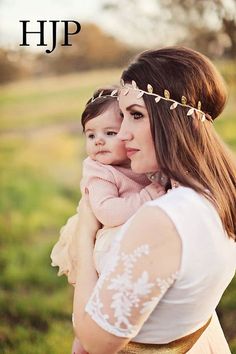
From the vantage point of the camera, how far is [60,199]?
16.3 ft

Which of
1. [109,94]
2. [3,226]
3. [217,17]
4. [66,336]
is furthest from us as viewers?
[3,226]

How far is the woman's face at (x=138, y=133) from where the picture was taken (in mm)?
1621

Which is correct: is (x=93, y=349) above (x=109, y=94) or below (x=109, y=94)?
below

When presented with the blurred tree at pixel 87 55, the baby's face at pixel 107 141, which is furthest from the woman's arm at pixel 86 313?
the blurred tree at pixel 87 55

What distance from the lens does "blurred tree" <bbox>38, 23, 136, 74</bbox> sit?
4.95 m

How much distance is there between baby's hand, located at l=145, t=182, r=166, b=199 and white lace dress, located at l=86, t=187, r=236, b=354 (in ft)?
0.84

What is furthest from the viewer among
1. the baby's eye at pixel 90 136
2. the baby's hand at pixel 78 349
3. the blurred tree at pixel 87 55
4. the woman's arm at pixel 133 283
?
the blurred tree at pixel 87 55

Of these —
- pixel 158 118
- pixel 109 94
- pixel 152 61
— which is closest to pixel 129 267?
pixel 158 118

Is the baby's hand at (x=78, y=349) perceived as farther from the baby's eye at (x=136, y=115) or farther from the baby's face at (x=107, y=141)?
the baby's eye at (x=136, y=115)

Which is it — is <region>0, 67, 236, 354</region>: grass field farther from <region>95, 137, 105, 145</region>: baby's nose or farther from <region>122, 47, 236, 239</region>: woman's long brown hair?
<region>122, 47, 236, 239</region>: woman's long brown hair

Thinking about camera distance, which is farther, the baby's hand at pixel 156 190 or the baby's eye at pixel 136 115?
the baby's hand at pixel 156 190

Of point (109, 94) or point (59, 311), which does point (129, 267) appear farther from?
point (59, 311)

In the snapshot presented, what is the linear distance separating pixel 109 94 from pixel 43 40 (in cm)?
278

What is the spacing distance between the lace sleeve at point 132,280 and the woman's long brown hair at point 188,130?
0.62 ft
